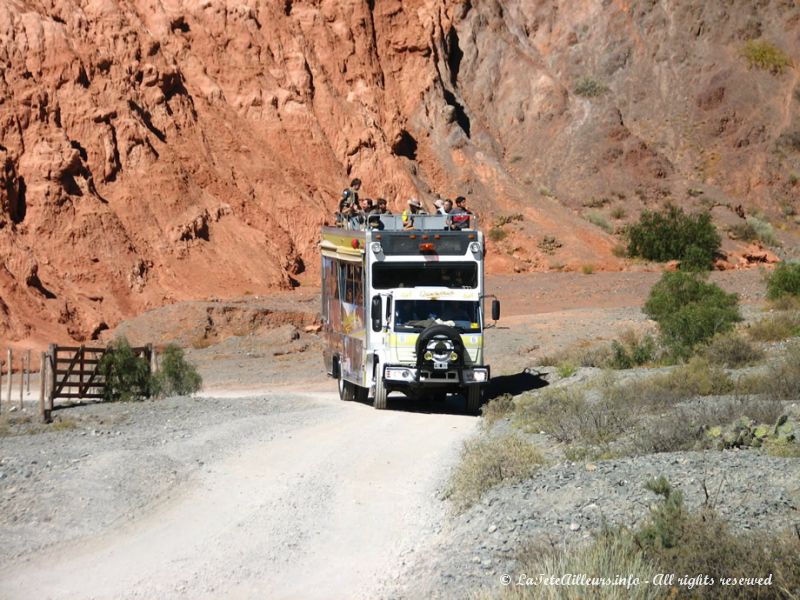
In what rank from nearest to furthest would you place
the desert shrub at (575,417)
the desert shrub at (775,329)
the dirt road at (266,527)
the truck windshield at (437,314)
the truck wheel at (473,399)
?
the dirt road at (266,527) → the desert shrub at (575,417) → the truck windshield at (437,314) → the truck wheel at (473,399) → the desert shrub at (775,329)

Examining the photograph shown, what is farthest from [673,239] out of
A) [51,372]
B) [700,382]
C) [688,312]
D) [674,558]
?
[674,558]

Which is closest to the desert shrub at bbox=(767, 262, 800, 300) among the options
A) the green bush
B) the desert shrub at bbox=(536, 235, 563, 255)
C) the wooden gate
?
the desert shrub at bbox=(536, 235, 563, 255)

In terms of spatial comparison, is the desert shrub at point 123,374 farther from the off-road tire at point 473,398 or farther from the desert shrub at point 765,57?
the desert shrub at point 765,57

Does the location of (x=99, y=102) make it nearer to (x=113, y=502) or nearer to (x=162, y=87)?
(x=162, y=87)

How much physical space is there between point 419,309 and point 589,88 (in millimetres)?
53955

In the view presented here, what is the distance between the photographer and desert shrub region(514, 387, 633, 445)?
15.0m

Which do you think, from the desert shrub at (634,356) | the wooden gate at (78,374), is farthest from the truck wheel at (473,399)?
the wooden gate at (78,374)

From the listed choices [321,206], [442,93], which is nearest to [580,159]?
[442,93]

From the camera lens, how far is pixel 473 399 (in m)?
21.0

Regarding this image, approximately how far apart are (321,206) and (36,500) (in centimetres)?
3843

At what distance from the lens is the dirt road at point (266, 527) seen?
9.89 m

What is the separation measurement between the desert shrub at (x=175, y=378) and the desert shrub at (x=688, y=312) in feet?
32.8

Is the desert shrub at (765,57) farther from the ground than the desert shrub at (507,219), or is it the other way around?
the desert shrub at (765,57)

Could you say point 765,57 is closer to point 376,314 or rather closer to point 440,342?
point 376,314
